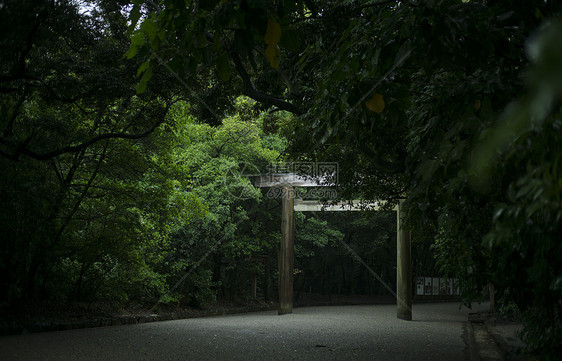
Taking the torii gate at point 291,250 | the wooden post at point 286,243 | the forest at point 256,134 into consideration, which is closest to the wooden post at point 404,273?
the torii gate at point 291,250

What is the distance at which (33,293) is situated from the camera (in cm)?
962

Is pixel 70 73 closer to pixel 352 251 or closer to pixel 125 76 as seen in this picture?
pixel 125 76

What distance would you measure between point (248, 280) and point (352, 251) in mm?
5696

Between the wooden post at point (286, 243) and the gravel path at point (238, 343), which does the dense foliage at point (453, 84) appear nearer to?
the gravel path at point (238, 343)

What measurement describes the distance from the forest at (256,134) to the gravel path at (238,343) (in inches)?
61.7

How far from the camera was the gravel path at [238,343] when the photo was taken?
6113 mm

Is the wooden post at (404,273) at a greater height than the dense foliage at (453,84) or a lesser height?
lesser

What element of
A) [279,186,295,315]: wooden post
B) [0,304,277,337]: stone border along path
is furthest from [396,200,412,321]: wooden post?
[0,304,277,337]: stone border along path

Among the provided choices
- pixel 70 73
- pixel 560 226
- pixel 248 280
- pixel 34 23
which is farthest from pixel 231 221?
pixel 560 226

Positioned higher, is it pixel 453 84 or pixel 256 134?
pixel 256 134

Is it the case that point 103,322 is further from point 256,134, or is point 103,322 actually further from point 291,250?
point 256,134

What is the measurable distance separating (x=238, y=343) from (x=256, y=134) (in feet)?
30.2

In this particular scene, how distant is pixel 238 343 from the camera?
7.41 meters

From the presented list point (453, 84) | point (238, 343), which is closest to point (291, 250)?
point (238, 343)
